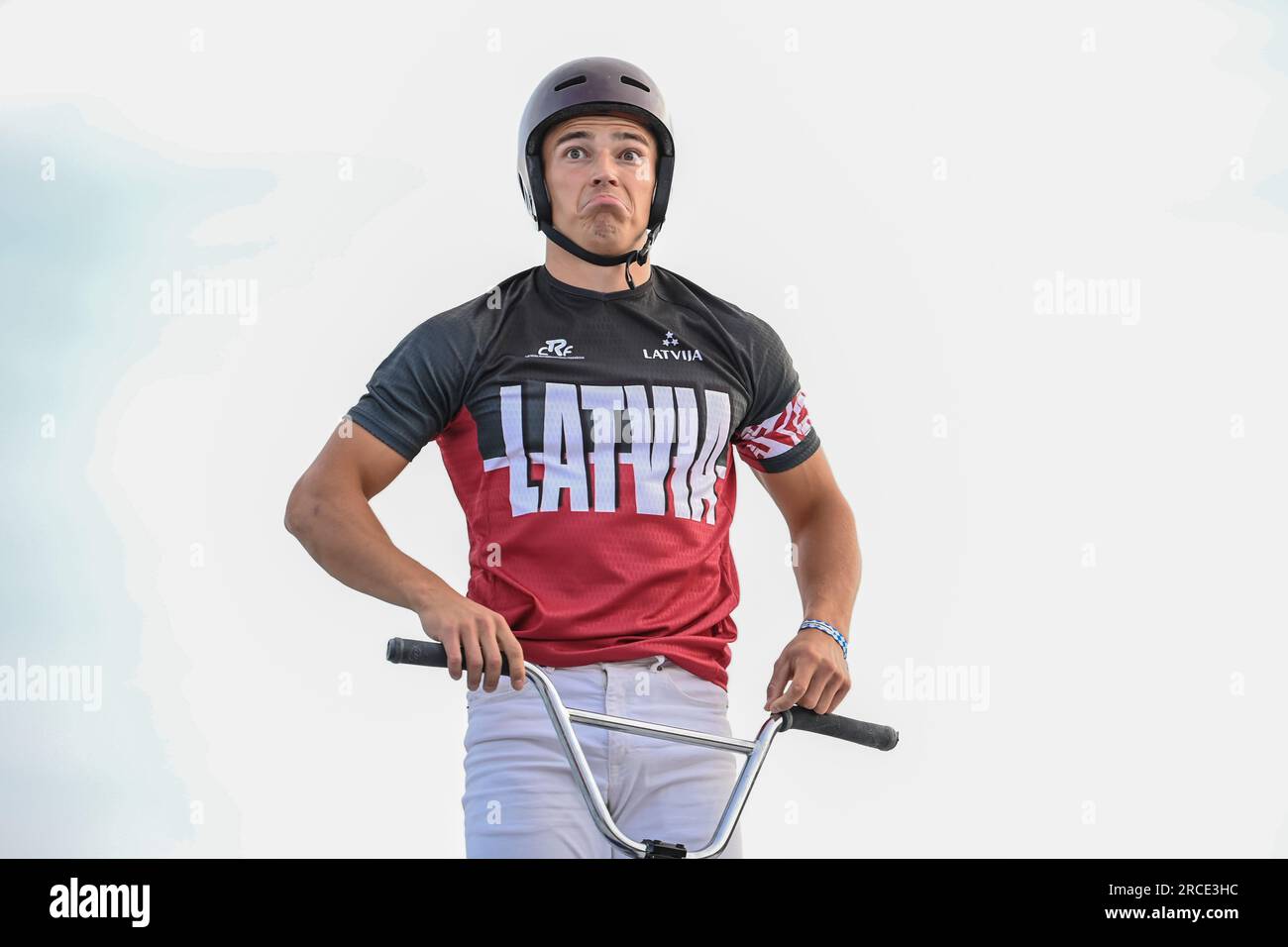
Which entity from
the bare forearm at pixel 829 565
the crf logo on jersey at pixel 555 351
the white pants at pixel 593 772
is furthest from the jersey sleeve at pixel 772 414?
the white pants at pixel 593 772

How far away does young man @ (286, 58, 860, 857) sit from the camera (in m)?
2.29

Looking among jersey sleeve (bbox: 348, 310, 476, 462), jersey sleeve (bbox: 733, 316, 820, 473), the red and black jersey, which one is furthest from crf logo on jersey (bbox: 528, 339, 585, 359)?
jersey sleeve (bbox: 733, 316, 820, 473)

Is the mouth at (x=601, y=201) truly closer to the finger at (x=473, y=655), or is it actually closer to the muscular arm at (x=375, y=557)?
the muscular arm at (x=375, y=557)

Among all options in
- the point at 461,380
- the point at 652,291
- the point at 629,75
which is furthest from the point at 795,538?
the point at 629,75

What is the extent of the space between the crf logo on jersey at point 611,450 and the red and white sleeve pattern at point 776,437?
7.4 inches

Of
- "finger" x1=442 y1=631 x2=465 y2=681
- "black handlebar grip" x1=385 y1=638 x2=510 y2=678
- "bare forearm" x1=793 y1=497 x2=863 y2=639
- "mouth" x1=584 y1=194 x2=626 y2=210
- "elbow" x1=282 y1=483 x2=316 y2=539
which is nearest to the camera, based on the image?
"black handlebar grip" x1=385 y1=638 x2=510 y2=678

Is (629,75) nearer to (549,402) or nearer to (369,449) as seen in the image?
(549,402)

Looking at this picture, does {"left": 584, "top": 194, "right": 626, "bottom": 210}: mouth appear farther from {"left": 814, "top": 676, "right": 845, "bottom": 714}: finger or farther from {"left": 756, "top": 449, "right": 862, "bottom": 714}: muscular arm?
{"left": 814, "top": 676, "right": 845, "bottom": 714}: finger

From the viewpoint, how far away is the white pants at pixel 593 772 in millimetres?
2232

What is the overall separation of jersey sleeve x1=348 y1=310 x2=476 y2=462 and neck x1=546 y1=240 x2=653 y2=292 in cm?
26

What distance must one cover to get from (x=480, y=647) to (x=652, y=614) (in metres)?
0.40

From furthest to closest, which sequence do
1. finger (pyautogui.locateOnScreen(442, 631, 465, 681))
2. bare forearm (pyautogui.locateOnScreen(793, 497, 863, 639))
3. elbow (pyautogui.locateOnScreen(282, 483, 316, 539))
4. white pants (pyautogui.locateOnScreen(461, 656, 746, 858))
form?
bare forearm (pyautogui.locateOnScreen(793, 497, 863, 639))
elbow (pyautogui.locateOnScreen(282, 483, 316, 539))
white pants (pyautogui.locateOnScreen(461, 656, 746, 858))
finger (pyautogui.locateOnScreen(442, 631, 465, 681))

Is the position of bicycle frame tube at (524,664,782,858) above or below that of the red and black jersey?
below
